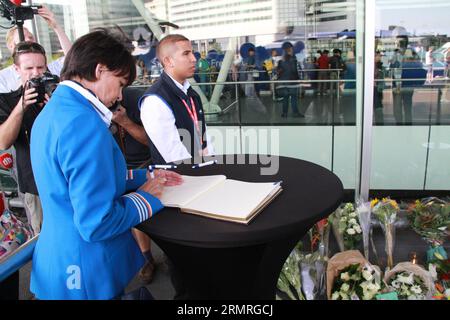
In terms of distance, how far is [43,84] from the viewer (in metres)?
2.22

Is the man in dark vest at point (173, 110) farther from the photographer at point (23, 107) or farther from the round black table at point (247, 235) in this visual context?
the photographer at point (23, 107)

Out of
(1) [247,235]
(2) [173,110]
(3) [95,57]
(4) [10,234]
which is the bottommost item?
(4) [10,234]

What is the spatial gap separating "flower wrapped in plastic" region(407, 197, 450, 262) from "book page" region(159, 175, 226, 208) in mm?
1844

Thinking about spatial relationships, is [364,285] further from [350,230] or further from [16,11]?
[16,11]

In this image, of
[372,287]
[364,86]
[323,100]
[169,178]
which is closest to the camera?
[169,178]

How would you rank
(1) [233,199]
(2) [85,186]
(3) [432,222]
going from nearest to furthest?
(2) [85,186] → (1) [233,199] → (3) [432,222]

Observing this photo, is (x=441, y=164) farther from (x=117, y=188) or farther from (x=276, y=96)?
(x=117, y=188)

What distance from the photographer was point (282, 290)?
2.28 meters

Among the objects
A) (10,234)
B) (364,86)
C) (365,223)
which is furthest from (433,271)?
(10,234)

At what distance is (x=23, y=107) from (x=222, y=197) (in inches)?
59.9

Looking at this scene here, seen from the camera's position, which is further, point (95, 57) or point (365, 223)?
point (365, 223)

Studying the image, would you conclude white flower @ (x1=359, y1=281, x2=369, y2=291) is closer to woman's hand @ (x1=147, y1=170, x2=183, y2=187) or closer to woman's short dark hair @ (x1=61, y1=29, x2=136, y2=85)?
woman's hand @ (x1=147, y1=170, x2=183, y2=187)

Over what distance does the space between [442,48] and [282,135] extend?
73.9 inches
